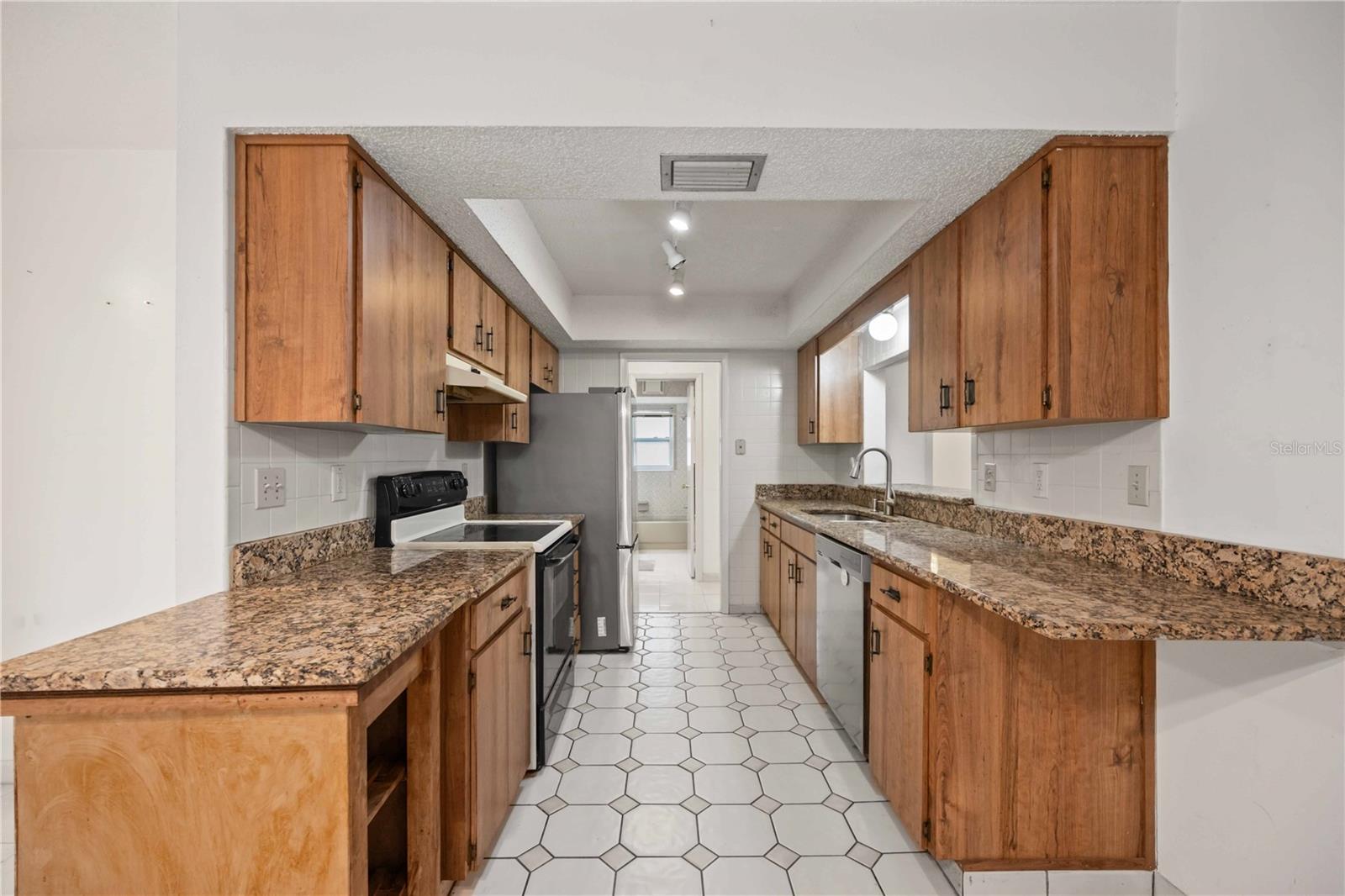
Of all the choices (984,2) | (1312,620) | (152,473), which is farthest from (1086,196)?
(152,473)

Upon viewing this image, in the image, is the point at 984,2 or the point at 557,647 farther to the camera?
the point at 557,647

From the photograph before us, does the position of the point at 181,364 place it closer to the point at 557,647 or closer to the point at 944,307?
the point at 557,647

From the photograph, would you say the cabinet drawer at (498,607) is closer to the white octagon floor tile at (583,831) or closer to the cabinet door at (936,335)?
the white octagon floor tile at (583,831)

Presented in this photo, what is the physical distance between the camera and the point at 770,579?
371 centimetres

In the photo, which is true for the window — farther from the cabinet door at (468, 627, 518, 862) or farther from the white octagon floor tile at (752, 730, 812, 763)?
the cabinet door at (468, 627, 518, 862)

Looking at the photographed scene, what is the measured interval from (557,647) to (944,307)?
211 centimetres

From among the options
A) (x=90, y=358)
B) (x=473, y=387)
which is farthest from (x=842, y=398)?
(x=90, y=358)

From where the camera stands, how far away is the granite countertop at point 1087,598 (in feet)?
3.34

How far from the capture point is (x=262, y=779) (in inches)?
34.0

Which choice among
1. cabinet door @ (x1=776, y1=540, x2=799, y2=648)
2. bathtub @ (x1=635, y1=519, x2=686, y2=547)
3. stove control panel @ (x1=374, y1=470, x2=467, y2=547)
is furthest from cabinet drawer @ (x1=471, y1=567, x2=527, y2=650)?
bathtub @ (x1=635, y1=519, x2=686, y2=547)

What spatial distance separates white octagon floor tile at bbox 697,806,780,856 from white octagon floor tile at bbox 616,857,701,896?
121 mm

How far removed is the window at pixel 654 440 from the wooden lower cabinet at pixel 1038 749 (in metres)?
6.23

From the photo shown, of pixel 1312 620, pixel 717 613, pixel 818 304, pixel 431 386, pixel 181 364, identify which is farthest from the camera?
pixel 717 613

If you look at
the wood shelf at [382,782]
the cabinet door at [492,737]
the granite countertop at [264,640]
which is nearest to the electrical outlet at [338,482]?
the granite countertop at [264,640]
